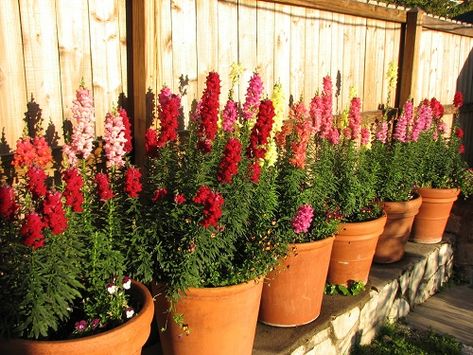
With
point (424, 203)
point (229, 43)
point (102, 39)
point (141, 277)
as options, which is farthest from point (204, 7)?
point (424, 203)

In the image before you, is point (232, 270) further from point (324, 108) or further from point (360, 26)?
point (360, 26)

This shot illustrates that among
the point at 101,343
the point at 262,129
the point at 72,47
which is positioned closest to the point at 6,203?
the point at 101,343

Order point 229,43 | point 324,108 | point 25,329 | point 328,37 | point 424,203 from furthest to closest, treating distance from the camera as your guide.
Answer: point 424,203, point 328,37, point 324,108, point 229,43, point 25,329

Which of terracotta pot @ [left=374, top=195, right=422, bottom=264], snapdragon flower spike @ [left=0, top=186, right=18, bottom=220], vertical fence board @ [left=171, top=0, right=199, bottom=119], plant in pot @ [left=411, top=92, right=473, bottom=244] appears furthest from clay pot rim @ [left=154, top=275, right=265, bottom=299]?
plant in pot @ [left=411, top=92, right=473, bottom=244]

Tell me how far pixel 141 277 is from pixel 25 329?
0.69 meters

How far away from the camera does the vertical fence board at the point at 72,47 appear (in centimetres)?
298

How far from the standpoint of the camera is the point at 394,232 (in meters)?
5.00

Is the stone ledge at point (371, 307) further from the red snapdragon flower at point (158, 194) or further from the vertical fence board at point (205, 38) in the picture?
the vertical fence board at point (205, 38)

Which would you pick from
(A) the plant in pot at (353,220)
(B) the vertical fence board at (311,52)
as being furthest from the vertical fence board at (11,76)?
(B) the vertical fence board at (311,52)

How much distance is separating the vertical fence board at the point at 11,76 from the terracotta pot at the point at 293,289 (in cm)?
185

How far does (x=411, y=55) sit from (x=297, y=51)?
2.17m

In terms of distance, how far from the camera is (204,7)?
378 centimetres

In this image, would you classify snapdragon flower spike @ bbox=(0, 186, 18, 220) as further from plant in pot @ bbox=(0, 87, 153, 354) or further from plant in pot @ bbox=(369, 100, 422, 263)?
plant in pot @ bbox=(369, 100, 422, 263)

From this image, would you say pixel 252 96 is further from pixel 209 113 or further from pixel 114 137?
pixel 114 137
